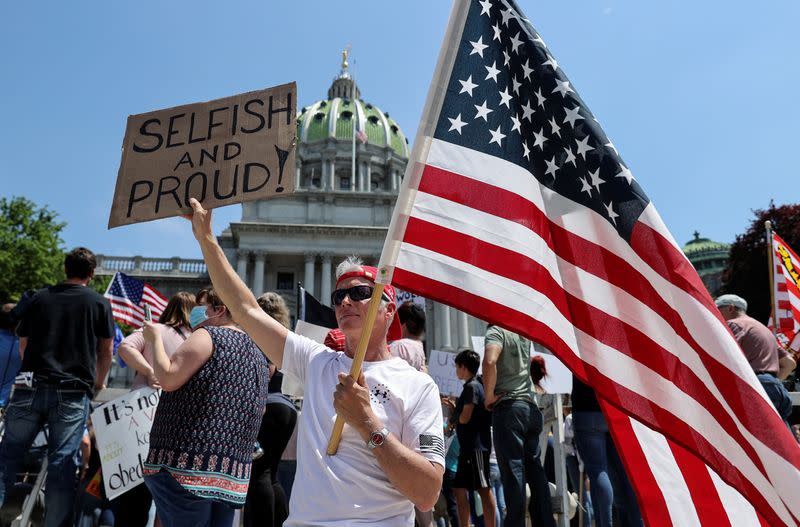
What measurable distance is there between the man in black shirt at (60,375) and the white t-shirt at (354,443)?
300 centimetres

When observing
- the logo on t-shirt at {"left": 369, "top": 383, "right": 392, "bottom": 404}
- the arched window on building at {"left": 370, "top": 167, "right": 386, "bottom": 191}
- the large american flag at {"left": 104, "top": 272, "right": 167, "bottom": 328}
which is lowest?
the logo on t-shirt at {"left": 369, "top": 383, "right": 392, "bottom": 404}

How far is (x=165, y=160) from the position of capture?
3.28 m

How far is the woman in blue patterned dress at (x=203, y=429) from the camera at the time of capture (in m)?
3.36

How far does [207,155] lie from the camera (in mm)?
3240

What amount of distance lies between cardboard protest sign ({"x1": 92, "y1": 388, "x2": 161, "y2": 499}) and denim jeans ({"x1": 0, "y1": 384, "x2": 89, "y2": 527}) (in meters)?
0.17

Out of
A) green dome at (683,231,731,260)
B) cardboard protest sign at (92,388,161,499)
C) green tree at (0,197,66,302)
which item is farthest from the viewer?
green dome at (683,231,731,260)

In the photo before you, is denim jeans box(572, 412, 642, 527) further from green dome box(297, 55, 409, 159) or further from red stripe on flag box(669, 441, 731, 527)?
green dome box(297, 55, 409, 159)

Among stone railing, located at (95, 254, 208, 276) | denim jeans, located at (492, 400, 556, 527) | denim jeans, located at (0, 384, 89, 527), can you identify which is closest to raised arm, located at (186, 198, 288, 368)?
denim jeans, located at (0, 384, 89, 527)

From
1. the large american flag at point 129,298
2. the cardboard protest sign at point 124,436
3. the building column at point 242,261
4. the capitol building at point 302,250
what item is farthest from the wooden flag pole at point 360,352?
the building column at point 242,261

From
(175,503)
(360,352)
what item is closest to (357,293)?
(360,352)

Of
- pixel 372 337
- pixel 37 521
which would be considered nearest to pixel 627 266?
pixel 372 337

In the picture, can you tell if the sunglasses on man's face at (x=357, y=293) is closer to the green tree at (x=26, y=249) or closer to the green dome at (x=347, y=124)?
the green tree at (x=26, y=249)

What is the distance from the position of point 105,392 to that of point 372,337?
483 centimetres

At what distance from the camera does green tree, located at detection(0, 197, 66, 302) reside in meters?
30.5
